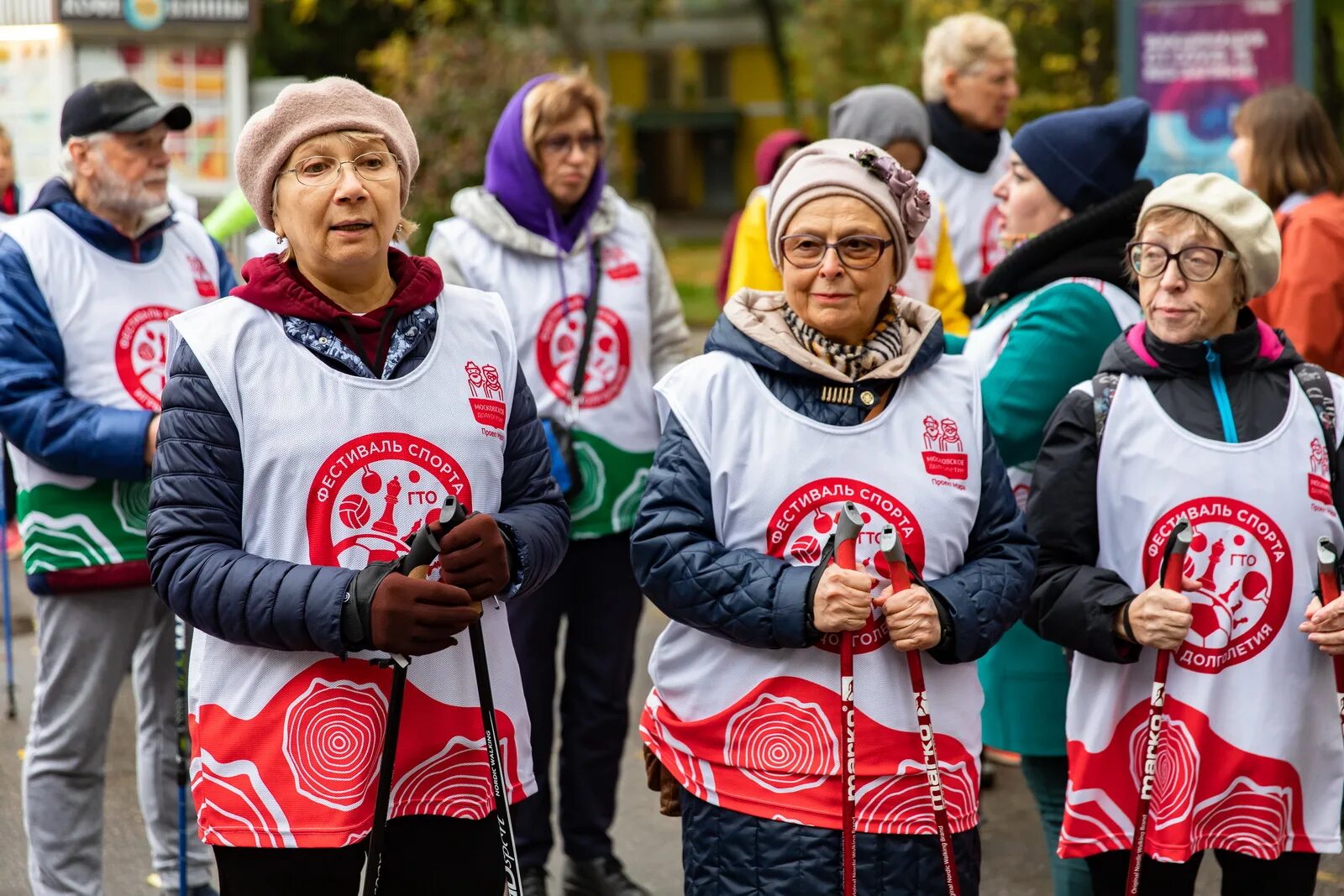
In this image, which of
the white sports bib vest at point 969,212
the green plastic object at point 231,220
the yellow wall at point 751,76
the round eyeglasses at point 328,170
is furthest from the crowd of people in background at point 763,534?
the yellow wall at point 751,76

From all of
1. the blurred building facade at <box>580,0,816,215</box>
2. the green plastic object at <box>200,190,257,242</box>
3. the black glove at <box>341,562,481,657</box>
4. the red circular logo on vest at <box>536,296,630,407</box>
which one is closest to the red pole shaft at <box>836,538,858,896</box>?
the black glove at <box>341,562,481,657</box>

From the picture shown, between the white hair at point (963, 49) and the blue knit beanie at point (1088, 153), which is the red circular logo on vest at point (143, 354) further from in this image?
the white hair at point (963, 49)

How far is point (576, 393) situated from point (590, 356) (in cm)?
11

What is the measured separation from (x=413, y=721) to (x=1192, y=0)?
8.68 meters

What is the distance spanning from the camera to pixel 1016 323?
12.6 feet

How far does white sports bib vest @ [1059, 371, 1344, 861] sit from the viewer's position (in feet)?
10.6

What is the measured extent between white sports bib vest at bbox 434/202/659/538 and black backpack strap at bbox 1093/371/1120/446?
1.57 metres

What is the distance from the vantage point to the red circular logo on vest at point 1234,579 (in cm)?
321

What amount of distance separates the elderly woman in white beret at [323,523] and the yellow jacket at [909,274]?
240cm

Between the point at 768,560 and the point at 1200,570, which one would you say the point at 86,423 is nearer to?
the point at 768,560

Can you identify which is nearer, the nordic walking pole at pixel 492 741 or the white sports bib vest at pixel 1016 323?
the nordic walking pole at pixel 492 741

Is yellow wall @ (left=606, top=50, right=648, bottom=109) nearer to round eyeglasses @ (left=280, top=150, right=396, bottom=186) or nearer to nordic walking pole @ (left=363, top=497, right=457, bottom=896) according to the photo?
round eyeglasses @ (left=280, top=150, right=396, bottom=186)

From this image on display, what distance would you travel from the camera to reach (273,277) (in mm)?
2859

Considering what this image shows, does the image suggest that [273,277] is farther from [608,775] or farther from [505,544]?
[608,775]
